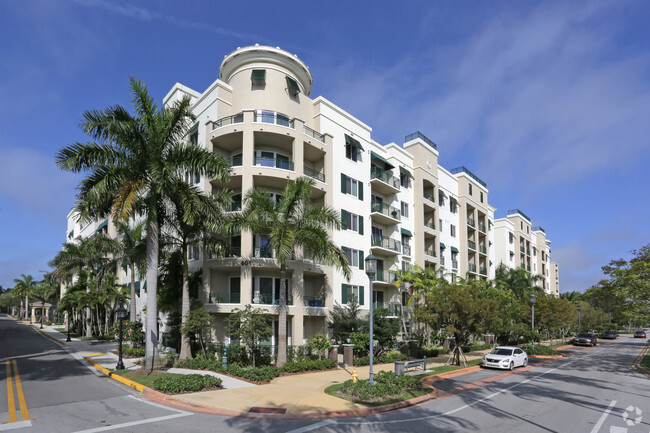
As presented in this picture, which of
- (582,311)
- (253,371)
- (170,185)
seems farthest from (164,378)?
(582,311)

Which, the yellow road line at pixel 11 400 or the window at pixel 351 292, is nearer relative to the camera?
the yellow road line at pixel 11 400

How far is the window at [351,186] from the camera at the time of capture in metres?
32.6

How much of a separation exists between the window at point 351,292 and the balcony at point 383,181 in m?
9.48

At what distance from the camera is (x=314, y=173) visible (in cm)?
3027

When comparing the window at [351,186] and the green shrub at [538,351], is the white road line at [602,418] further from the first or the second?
the green shrub at [538,351]

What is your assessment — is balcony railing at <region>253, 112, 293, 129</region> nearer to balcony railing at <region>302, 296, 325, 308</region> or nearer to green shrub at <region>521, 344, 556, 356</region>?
balcony railing at <region>302, 296, 325, 308</region>

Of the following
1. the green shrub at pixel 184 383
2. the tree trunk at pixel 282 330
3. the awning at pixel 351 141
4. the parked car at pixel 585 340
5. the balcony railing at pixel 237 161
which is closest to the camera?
the green shrub at pixel 184 383

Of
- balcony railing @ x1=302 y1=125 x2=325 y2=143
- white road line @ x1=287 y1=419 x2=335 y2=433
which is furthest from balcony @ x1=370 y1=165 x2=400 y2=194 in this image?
white road line @ x1=287 y1=419 x2=335 y2=433

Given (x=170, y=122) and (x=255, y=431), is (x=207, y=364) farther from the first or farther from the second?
(x=170, y=122)

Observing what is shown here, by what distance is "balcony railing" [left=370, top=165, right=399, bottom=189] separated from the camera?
3662 centimetres

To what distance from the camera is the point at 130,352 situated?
88.0ft

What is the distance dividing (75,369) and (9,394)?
7.91m

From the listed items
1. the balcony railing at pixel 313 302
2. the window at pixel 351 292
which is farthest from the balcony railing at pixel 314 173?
the balcony railing at pixel 313 302

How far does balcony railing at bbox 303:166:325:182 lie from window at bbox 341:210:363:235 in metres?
3.25
